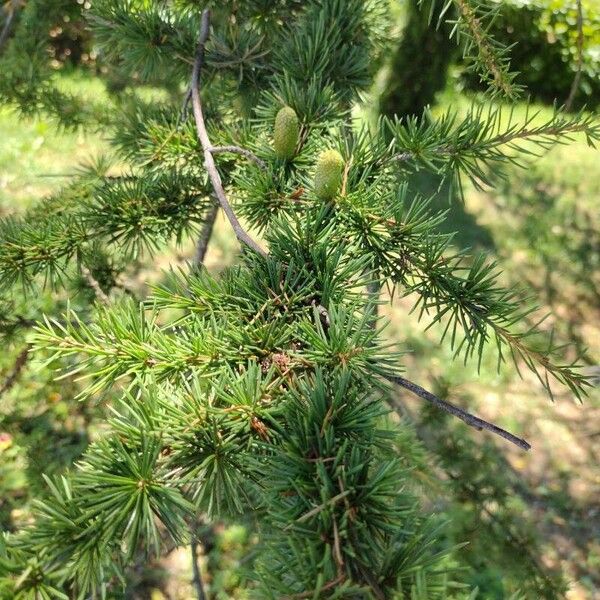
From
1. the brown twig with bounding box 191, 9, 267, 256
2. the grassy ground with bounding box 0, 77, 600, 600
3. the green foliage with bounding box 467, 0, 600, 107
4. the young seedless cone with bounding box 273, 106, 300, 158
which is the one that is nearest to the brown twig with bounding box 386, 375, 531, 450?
the brown twig with bounding box 191, 9, 267, 256

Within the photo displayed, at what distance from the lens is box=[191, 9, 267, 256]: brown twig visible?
2.11 feet

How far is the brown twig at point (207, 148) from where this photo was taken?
64 cm

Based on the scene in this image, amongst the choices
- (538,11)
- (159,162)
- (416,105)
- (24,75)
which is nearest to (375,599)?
(159,162)

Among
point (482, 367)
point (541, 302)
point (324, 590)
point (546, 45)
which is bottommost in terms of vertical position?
point (482, 367)

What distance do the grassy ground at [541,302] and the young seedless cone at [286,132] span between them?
99 cm

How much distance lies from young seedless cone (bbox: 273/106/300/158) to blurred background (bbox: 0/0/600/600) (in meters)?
0.19

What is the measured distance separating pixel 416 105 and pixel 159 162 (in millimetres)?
4668

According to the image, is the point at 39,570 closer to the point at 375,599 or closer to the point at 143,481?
the point at 143,481

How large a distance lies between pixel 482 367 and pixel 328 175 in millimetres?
3039

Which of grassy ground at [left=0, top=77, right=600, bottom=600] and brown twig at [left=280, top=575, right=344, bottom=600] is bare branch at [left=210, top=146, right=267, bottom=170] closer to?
brown twig at [left=280, top=575, right=344, bottom=600]

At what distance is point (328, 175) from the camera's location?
25.8 inches

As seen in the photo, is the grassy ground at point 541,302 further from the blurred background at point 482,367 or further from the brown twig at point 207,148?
the brown twig at point 207,148

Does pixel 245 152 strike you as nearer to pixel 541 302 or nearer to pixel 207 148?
pixel 207 148

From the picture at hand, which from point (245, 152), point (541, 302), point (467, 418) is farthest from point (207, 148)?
point (541, 302)
